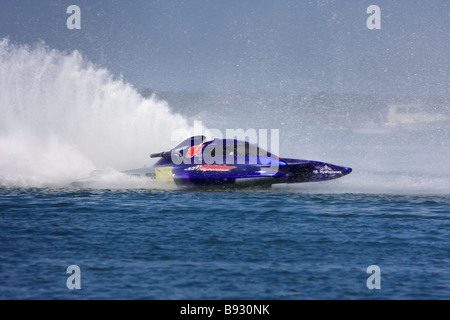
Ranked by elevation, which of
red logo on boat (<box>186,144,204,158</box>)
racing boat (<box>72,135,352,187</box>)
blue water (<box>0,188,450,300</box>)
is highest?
red logo on boat (<box>186,144,204,158</box>)

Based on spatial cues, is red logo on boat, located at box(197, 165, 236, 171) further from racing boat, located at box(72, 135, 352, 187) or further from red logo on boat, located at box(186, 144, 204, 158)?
red logo on boat, located at box(186, 144, 204, 158)

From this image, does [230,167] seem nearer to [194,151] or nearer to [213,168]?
[213,168]

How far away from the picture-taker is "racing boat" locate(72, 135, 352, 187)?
17.6 metres

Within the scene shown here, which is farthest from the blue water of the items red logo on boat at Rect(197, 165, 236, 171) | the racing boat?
red logo on boat at Rect(197, 165, 236, 171)

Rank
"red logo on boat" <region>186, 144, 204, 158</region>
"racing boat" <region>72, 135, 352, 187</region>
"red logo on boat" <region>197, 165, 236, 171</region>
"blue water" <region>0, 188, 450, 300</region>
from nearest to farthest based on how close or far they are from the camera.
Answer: "blue water" <region>0, 188, 450, 300</region> < "racing boat" <region>72, 135, 352, 187</region> < "red logo on boat" <region>197, 165, 236, 171</region> < "red logo on boat" <region>186, 144, 204, 158</region>

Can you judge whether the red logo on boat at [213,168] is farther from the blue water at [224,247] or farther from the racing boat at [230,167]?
the blue water at [224,247]

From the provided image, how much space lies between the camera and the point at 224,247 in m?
9.85

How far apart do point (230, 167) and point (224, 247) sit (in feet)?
26.6

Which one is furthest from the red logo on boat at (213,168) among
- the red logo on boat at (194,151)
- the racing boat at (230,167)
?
the red logo on boat at (194,151)

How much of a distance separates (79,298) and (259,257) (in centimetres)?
323

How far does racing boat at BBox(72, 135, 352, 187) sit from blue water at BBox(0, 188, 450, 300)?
4.81 feet

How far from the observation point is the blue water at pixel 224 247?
7.46 m

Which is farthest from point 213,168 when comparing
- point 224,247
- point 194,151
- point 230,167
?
point 224,247
